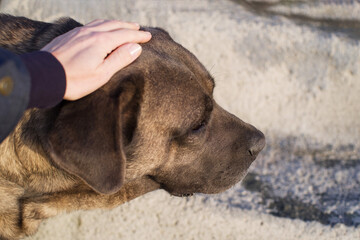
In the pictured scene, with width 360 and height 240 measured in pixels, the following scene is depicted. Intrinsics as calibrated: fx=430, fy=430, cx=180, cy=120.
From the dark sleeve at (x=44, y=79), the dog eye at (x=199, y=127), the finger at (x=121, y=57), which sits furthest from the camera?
the dog eye at (x=199, y=127)

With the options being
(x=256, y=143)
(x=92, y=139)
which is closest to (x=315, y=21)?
(x=256, y=143)

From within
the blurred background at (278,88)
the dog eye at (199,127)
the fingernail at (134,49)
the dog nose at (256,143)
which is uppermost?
the fingernail at (134,49)

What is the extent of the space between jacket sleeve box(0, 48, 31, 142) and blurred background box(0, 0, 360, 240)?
6.38ft

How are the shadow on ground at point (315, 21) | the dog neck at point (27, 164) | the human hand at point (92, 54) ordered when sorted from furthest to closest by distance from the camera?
the shadow on ground at point (315, 21), the dog neck at point (27, 164), the human hand at point (92, 54)

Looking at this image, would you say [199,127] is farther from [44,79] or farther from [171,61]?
[44,79]

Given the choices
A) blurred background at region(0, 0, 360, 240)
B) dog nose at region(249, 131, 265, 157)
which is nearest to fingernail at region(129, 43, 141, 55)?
dog nose at region(249, 131, 265, 157)

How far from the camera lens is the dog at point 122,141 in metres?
1.90

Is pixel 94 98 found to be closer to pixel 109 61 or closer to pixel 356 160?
pixel 109 61

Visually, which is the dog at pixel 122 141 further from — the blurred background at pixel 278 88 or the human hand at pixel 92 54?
the blurred background at pixel 278 88

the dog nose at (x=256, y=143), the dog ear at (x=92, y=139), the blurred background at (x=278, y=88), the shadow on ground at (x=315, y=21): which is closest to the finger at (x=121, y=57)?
the dog ear at (x=92, y=139)

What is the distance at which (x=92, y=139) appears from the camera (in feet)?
6.18

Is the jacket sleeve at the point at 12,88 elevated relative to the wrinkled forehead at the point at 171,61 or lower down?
elevated

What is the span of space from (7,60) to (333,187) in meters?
3.07

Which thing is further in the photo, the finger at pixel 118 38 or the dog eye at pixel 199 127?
the dog eye at pixel 199 127
